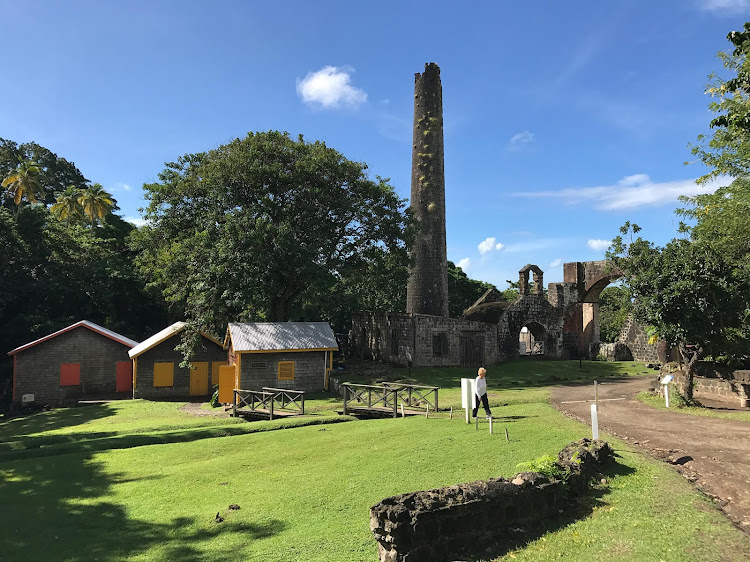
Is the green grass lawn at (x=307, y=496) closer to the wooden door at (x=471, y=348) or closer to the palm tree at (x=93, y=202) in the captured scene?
the wooden door at (x=471, y=348)

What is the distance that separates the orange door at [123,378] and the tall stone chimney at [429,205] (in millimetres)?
19618

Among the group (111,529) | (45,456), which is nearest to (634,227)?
(111,529)

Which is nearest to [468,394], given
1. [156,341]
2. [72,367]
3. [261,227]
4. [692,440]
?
[692,440]

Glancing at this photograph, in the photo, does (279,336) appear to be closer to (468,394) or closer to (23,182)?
(468,394)

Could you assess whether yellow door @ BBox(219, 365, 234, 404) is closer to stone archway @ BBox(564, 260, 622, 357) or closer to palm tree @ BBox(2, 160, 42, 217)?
stone archway @ BBox(564, 260, 622, 357)

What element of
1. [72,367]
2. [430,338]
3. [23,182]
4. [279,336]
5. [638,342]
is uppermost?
[23,182]

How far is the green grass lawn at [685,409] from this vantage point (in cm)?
1408

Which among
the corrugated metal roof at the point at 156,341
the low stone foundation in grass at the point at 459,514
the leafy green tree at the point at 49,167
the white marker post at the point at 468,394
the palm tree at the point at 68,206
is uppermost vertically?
the leafy green tree at the point at 49,167

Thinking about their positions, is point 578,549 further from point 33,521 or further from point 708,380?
point 708,380

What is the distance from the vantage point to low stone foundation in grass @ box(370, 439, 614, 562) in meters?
5.70

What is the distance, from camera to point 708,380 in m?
17.9

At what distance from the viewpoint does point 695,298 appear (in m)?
15.4

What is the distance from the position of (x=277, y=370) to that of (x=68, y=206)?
33.4m

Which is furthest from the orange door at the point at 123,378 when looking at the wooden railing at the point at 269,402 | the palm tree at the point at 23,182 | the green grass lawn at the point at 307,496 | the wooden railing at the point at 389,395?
the palm tree at the point at 23,182
